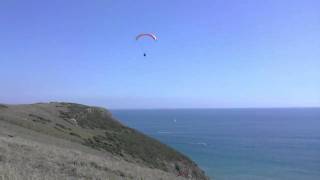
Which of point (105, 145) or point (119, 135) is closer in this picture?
point (105, 145)

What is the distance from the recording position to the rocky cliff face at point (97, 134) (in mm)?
45228

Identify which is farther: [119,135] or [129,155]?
[119,135]

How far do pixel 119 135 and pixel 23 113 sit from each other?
11.7 meters

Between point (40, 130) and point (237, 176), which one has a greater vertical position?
point (40, 130)

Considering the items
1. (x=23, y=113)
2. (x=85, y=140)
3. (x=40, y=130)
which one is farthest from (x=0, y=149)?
(x=23, y=113)

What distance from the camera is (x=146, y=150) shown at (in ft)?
178

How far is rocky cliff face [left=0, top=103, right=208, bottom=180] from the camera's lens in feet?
148

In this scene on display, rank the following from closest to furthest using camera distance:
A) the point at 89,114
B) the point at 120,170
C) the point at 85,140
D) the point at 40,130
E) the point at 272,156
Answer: the point at 120,170, the point at 40,130, the point at 85,140, the point at 89,114, the point at 272,156

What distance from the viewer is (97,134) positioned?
182 feet

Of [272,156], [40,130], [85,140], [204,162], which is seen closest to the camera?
[40,130]

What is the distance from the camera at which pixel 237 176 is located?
6944 cm

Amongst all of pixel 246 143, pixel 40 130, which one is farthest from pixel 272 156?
pixel 40 130

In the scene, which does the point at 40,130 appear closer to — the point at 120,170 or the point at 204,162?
the point at 120,170

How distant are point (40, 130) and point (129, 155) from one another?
9119 mm
